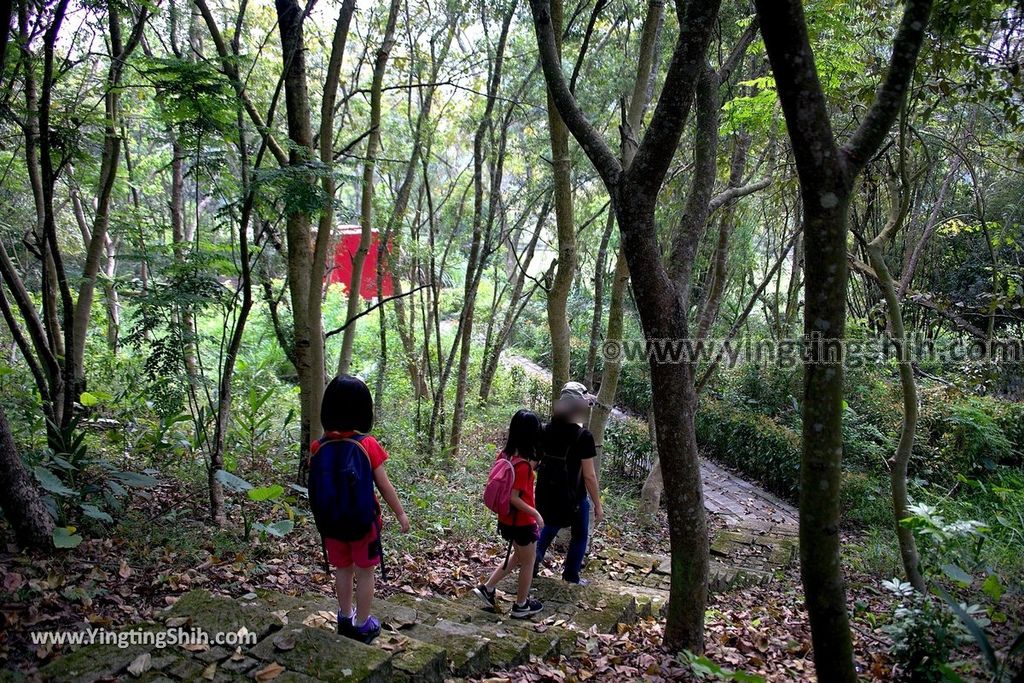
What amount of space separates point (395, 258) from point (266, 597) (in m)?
7.13

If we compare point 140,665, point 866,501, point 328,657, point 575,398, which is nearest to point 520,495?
point 575,398

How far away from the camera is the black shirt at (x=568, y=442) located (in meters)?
4.15

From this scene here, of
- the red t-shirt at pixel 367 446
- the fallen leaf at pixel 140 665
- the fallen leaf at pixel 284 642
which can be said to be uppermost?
the red t-shirt at pixel 367 446

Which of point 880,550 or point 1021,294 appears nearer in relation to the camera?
point 1021,294

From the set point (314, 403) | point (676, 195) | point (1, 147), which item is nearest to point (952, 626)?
point (314, 403)

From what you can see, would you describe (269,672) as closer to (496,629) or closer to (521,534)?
(496,629)

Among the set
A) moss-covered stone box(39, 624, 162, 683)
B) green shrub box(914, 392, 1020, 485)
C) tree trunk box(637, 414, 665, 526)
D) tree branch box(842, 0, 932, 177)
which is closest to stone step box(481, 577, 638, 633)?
moss-covered stone box(39, 624, 162, 683)

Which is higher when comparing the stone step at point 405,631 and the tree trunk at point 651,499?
the stone step at point 405,631

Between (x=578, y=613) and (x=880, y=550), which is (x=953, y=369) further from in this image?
(x=578, y=613)

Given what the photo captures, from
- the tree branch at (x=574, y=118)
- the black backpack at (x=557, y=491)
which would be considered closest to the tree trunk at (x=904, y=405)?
the black backpack at (x=557, y=491)

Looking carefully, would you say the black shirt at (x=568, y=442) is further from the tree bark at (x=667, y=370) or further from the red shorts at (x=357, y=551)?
the red shorts at (x=357, y=551)

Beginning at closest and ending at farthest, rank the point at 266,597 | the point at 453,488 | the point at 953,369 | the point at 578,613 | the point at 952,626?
the point at 952,626, the point at 266,597, the point at 578,613, the point at 453,488, the point at 953,369

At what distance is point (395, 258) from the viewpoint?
10086mm

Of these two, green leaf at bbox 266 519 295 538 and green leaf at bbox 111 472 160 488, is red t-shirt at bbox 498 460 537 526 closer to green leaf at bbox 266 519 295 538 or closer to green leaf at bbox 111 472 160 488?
green leaf at bbox 266 519 295 538
